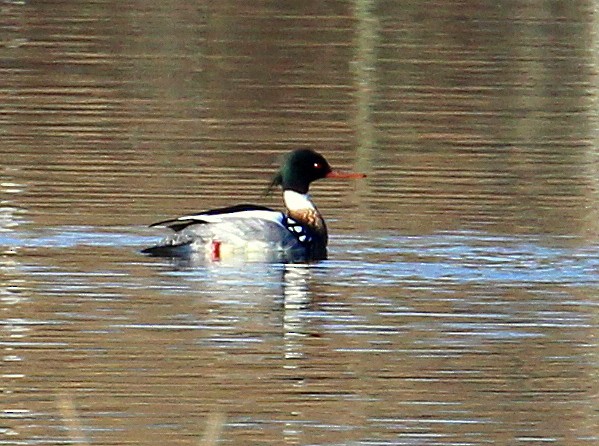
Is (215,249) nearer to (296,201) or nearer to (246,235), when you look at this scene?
(246,235)

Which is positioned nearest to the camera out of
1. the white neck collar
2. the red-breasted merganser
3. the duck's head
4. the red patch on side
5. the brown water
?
the brown water

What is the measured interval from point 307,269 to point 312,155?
6.15ft

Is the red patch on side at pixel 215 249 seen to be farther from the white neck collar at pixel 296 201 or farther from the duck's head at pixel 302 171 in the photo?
the duck's head at pixel 302 171

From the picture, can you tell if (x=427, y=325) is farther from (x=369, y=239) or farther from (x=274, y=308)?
(x=369, y=239)

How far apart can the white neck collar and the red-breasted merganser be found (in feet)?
0.84

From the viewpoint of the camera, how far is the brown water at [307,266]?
35.5ft

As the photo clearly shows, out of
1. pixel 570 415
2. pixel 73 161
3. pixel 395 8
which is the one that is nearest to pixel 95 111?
pixel 73 161

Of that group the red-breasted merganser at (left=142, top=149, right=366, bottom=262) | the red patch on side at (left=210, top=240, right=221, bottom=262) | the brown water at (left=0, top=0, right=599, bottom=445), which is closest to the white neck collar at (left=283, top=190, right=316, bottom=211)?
the red-breasted merganser at (left=142, top=149, right=366, bottom=262)

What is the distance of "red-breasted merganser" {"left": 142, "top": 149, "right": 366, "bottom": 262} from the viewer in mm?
15419

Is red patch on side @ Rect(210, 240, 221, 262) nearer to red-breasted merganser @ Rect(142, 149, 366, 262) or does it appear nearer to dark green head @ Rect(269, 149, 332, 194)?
red-breasted merganser @ Rect(142, 149, 366, 262)

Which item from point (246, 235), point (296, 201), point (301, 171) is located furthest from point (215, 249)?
point (301, 171)

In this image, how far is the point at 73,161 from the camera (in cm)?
1892

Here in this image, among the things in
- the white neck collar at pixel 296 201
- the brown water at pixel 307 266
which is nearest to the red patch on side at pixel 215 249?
the brown water at pixel 307 266

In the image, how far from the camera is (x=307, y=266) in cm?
1533
